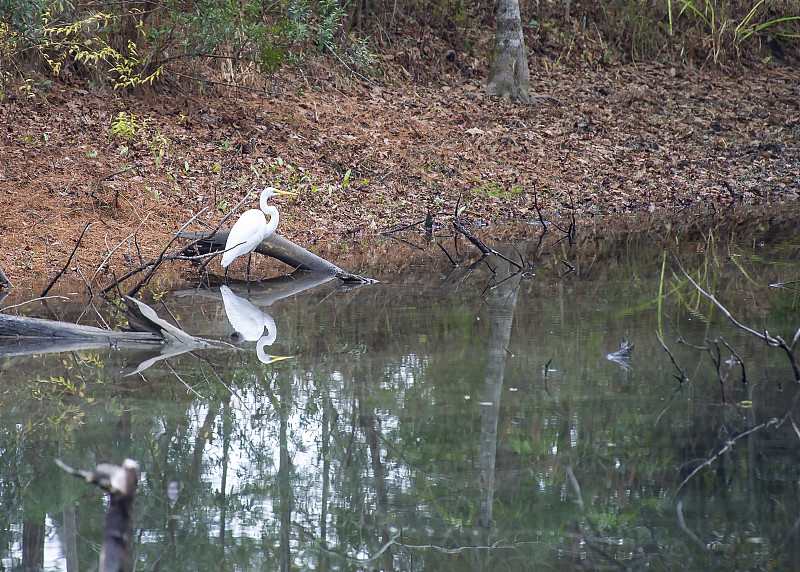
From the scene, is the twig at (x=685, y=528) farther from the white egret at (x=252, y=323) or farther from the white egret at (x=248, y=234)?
the white egret at (x=248, y=234)

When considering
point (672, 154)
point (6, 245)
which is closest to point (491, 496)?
point (6, 245)

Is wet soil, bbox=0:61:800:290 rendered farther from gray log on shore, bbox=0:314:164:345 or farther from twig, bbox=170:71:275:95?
gray log on shore, bbox=0:314:164:345

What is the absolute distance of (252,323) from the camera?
22.3 ft

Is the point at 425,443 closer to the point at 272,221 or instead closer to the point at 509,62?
the point at 272,221

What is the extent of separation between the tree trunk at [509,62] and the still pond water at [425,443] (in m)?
9.94

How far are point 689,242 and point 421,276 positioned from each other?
12.0 feet

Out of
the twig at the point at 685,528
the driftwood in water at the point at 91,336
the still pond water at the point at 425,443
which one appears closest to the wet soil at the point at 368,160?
the driftwood in water at the point at 91,336

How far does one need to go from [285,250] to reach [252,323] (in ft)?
6.74

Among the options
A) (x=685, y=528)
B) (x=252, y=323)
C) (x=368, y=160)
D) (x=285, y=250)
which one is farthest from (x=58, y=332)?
(x=368, y=160)

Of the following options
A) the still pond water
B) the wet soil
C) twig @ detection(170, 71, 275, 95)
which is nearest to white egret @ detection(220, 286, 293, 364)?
the still pond water

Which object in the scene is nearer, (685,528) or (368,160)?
(685,528)

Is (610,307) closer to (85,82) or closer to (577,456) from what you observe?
(577,456)

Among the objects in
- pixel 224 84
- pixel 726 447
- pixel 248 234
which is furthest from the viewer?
pixel 224 84

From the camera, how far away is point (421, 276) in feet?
28.4
